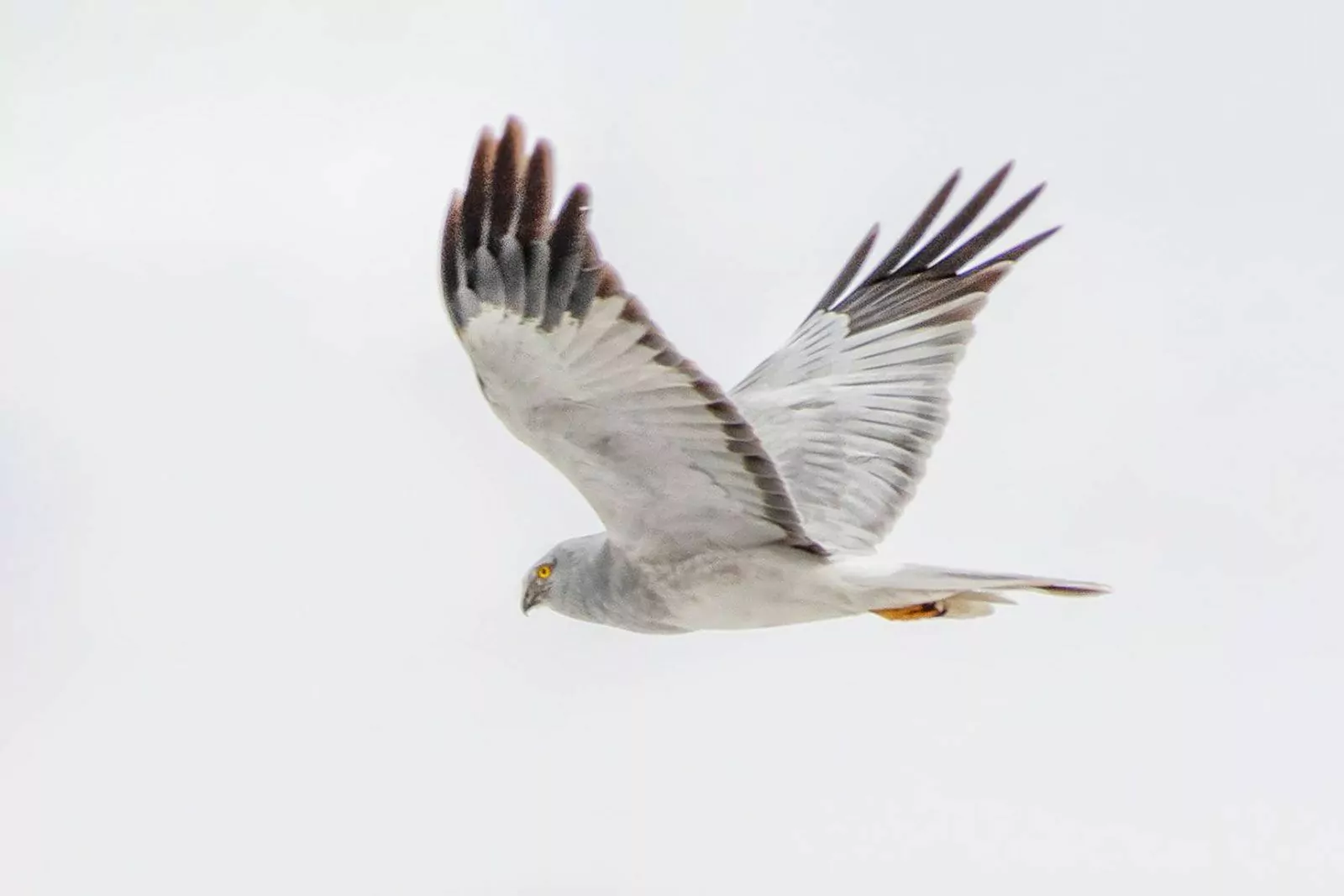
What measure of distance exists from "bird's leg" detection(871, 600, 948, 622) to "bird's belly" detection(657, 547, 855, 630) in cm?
48

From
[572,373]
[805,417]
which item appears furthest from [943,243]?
[572,373]

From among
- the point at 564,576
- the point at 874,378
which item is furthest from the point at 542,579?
the point at 874,378

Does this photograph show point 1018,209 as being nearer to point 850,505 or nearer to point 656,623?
point 850,505

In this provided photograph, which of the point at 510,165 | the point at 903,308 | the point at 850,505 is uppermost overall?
the point at 903,308

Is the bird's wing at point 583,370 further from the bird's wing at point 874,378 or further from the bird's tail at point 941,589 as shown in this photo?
the bird's wing at point 874,378

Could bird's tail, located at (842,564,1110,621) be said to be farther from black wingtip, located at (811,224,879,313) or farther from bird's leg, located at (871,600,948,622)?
black wingtip, located at (811,224,879,313)

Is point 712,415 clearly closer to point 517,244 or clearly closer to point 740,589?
point 517,244

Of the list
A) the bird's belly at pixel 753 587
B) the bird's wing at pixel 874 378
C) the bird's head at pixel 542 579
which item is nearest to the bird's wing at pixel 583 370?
the bird's belly at pixel 753 587

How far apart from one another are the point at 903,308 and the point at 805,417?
147 cm

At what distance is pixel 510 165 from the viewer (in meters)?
8.52

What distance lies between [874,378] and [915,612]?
229 cm

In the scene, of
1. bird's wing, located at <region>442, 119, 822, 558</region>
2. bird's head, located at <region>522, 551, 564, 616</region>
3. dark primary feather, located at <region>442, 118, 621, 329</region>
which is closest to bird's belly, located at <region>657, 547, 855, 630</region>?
bird's wing, located at <region>442, 119, 822, 558</region>

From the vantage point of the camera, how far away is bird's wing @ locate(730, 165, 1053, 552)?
12297 millimetres

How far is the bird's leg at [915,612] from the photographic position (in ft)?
37.0
